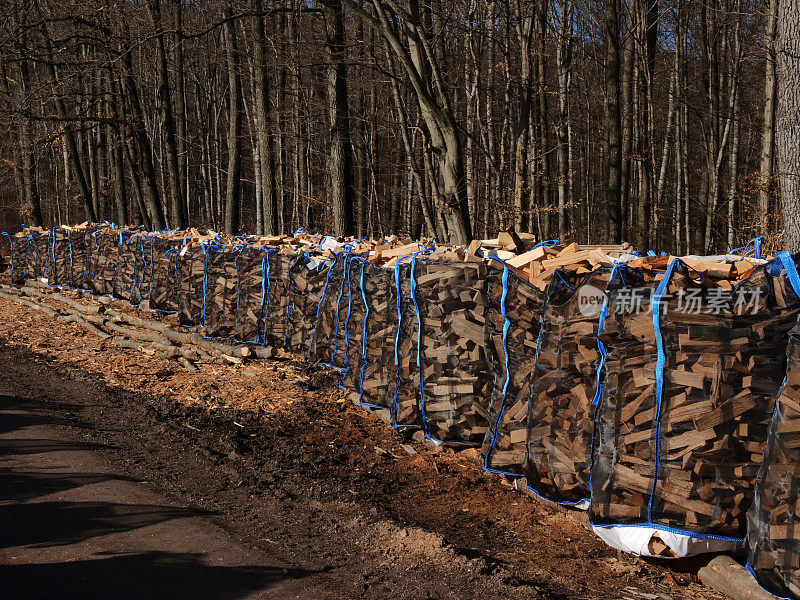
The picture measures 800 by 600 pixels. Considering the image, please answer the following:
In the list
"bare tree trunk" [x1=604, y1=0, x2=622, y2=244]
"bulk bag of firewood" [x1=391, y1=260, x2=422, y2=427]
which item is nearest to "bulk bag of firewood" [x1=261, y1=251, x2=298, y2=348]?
"bulk bag of firewood" [x1=391, y1=260, x2=422, y2=427]

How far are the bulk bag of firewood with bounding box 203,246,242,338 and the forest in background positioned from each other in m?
3.21

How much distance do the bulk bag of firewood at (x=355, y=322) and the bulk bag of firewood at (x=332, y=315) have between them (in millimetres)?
102

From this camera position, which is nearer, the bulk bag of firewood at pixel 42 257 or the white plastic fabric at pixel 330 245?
the white plastic fabric at pixel 330 245

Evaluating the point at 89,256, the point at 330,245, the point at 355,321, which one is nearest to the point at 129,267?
the point at 89,256

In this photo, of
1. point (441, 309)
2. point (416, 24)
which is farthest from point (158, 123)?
point (441, 309)

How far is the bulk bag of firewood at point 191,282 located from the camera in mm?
11852

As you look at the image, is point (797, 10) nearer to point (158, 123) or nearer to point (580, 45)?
point (580, 45)

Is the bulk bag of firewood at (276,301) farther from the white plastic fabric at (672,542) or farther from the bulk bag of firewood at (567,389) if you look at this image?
the white plastic fabric at (672,542)

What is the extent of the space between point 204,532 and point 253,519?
1.33 ft

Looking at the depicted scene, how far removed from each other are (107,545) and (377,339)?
3.59 m

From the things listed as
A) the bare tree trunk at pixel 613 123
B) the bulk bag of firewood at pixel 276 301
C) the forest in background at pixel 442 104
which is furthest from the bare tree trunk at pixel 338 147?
the bare tree trunk at pixel 613 123

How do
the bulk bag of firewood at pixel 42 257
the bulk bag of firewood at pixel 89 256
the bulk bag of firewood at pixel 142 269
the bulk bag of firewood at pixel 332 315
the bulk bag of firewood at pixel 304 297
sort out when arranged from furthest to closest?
the bulk bag of firewood at pixel 42 257
the bulk bag of firewood at pixel 89 256
the bulk bag of firewood at pixel 142 269
the bulk bag of firewood at pixel 304 297
the bulk bag of firewood at pixel 332 315

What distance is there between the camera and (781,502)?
3488 mm

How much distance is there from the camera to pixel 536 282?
543 centimetres
